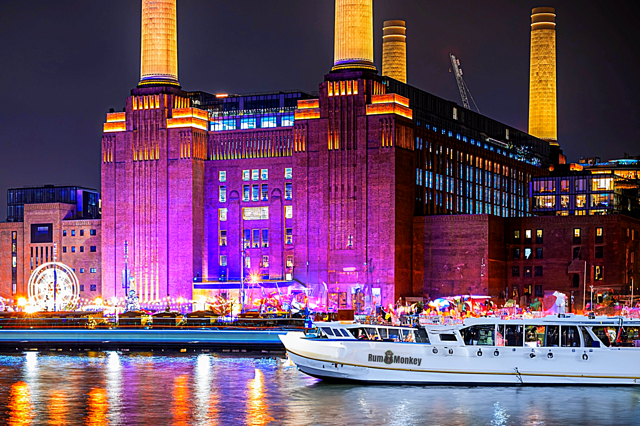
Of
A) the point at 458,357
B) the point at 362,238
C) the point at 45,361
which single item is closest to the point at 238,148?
the point at 362,238

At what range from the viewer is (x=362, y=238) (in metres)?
156

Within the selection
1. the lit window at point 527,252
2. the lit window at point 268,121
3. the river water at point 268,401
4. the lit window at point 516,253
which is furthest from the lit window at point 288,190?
the river water at point 268,401

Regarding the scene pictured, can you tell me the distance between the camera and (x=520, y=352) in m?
75.2

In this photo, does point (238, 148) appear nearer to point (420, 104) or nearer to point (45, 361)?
point (420, 104)

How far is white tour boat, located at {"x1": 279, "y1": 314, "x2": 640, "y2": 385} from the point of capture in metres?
74.8

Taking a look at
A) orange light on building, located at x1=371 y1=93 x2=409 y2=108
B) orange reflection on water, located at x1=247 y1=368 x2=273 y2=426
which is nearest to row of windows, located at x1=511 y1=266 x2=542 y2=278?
orange light on building, located at x1=371 y1=93 x2=409 y2=108

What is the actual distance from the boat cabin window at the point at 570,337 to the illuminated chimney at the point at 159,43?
108470 mm

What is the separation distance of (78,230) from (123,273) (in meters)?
20.4

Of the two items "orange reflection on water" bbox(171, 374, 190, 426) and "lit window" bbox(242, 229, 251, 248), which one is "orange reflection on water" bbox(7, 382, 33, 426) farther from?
"lit window" bbox(242, 229, 251, 248)

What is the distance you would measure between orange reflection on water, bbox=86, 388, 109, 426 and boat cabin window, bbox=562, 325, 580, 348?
32.2 m

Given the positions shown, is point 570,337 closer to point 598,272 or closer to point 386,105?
point 598,272

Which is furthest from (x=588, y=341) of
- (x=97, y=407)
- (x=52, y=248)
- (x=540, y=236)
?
(x=52, y=248)

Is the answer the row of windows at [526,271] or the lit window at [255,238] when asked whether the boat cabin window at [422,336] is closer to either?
the row of windows at [526,271]

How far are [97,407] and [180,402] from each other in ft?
18.0
